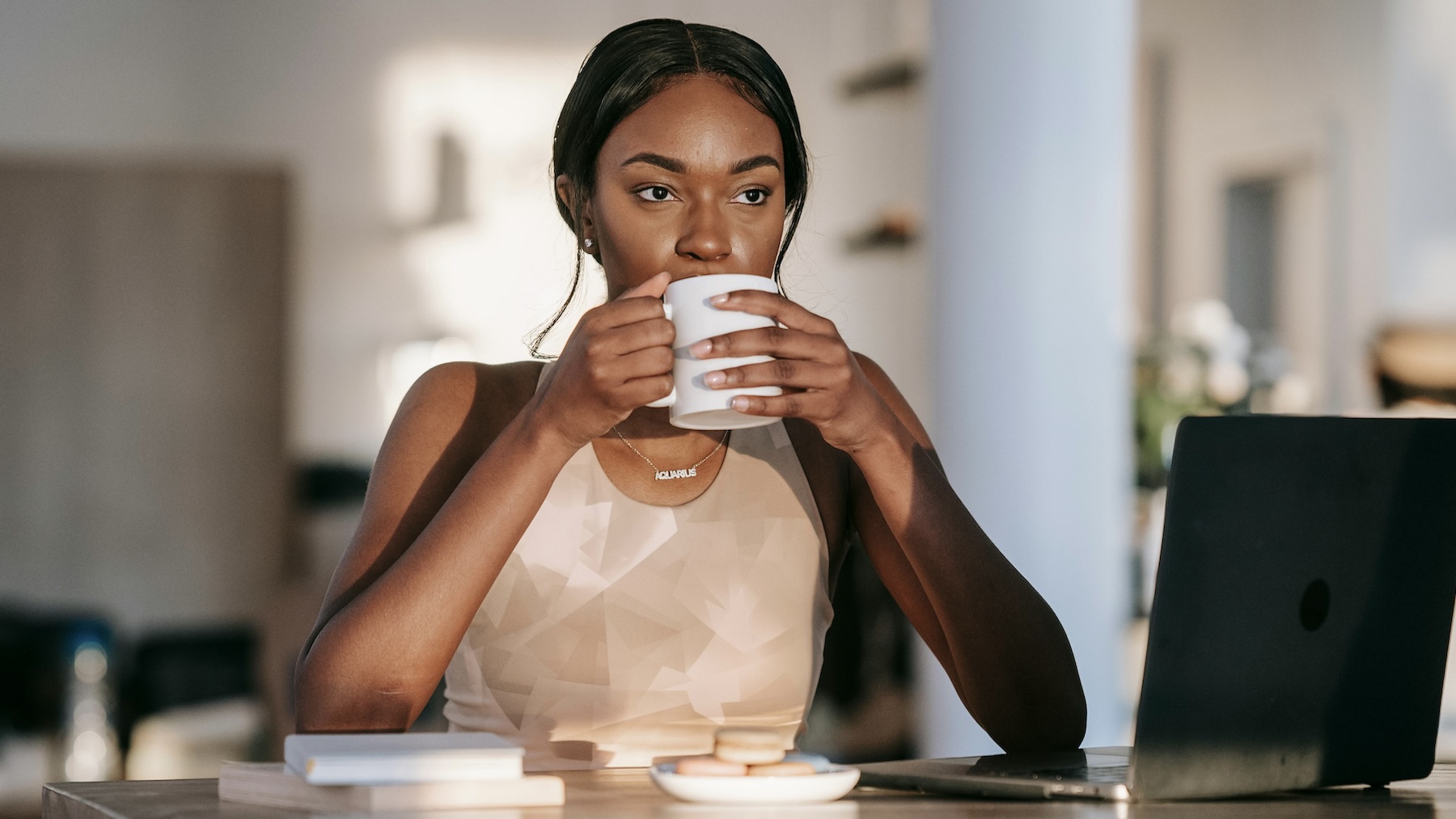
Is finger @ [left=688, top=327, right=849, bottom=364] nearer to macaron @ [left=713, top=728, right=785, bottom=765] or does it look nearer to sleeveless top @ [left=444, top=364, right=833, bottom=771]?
macaron @ [left=713, top=728, right=785, bottom=765]

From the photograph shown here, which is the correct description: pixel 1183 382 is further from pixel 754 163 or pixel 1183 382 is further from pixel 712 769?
pixel 712 769

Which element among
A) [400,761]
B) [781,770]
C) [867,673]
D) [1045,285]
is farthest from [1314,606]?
[867,673]

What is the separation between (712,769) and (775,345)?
0.99 feet

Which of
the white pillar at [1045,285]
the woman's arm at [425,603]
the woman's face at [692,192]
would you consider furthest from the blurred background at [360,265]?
the woman's arm at [425,603]

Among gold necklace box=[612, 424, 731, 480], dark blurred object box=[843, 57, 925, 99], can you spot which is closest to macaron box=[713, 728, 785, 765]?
gold necklace box=[612, 424, 731, 480]

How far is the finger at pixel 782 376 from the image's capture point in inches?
38.2

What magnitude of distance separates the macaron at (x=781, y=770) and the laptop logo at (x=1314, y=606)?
33 cm

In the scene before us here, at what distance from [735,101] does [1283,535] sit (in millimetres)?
663

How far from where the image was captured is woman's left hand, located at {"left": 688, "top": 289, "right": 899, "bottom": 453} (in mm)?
968

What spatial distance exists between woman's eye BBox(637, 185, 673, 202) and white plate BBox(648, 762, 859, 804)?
0.60 meters

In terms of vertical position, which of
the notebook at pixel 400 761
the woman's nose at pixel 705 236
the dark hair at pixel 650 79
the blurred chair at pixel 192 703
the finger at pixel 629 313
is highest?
the dark hair at pixel 650 79

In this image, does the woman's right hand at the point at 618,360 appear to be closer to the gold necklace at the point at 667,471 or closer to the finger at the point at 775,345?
the finger at the point at 775,345

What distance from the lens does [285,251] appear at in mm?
4965

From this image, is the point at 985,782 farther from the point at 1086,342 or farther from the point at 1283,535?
the point at 1086,342
